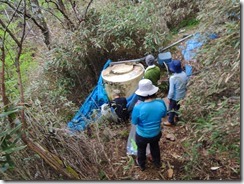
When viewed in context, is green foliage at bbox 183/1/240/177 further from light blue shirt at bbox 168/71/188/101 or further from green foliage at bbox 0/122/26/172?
green foliage at bbox 0/122/26/172

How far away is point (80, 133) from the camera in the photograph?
3219mm

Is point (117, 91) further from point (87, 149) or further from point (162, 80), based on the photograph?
point (87, 149)

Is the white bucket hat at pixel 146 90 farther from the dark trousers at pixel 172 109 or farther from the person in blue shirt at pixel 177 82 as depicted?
the dark trousers at pixel 172 109

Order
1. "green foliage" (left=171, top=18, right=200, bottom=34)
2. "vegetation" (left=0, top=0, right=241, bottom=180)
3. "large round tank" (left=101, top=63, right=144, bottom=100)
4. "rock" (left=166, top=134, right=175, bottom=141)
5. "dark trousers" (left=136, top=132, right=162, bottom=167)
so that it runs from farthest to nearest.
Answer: "green foliage" (left=171, top=18, right=200, bottom=34)
"large round tank" (left=101, top=63, right=144, bottom=100)
"rock" (left=166, top=134, right=175, bottom=141)
"dark trousers" (left=136, top=132, right=162, bottom=167)
"vegetation" (left=0, top=0, right=241, bottom=180)

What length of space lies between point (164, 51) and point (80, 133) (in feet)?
9.73

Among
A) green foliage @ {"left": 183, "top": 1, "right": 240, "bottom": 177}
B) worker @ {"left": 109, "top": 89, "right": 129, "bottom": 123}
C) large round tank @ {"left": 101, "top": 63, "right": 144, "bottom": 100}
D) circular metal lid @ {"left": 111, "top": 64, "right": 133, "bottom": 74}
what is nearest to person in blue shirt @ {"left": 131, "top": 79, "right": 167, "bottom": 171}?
green foliage @ {"left": 183, "top": 1, "right": 240, "bottom": 177}

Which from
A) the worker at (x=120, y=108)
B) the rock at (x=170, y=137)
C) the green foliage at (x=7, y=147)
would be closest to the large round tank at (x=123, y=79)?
the worker at (x=120, y=108)

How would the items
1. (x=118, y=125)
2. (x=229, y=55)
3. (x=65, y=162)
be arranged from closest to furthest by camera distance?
(x=229, y=55), (x=65, y=162), (x=118, y=125)

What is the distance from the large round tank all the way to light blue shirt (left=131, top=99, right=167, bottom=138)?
1.87m

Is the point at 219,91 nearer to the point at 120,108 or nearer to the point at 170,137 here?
the point at 170,137

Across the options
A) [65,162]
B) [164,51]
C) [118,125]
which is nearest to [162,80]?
[164,51]

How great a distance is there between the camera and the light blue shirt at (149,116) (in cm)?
298

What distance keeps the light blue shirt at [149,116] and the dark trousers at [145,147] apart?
64 mm

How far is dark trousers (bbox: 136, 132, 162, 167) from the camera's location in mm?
3139
